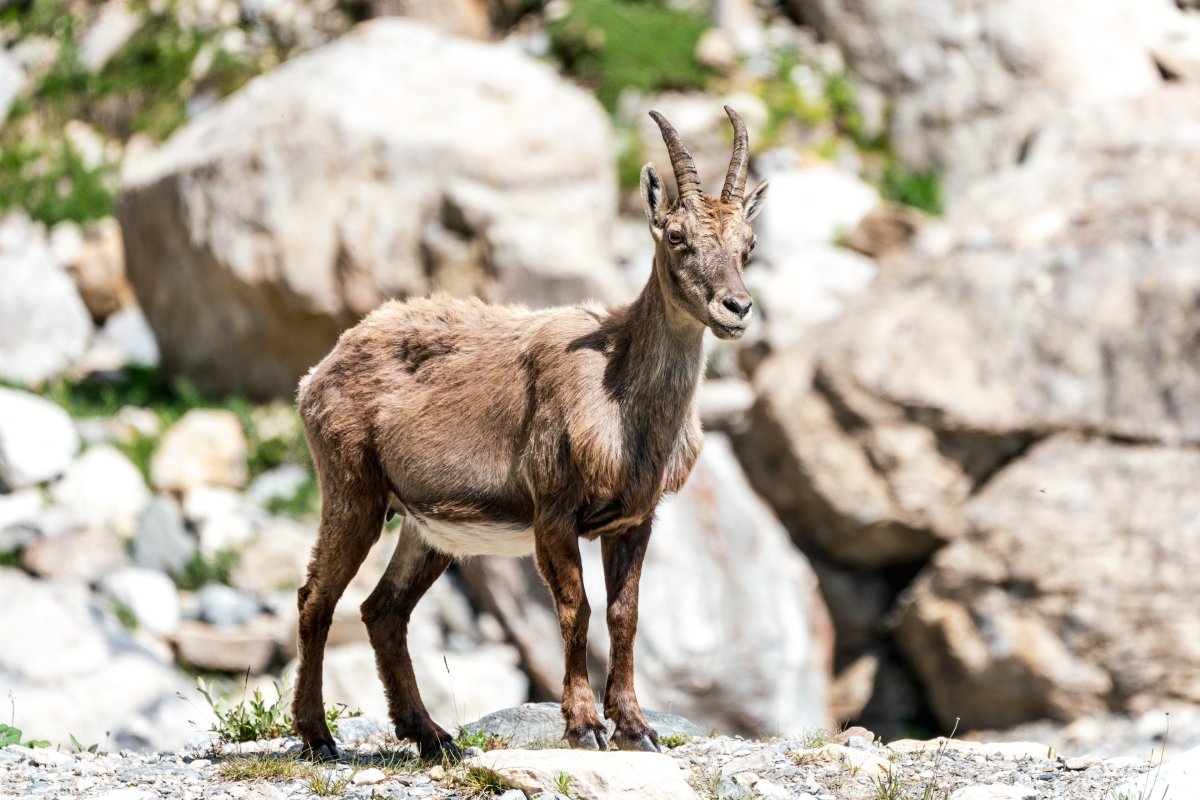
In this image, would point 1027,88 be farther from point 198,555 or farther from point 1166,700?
point 198,555

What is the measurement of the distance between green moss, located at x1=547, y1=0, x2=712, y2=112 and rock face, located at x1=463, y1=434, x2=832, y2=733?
7349 mm

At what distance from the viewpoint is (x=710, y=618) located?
541 inches

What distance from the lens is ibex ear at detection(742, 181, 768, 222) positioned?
7239mm

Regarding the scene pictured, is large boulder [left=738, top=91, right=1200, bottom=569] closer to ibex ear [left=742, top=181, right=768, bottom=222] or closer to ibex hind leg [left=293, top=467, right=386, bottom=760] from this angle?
ibex ear [left=742, top=181, right=768, bottom=222]

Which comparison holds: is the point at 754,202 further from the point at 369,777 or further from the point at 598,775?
the point at 369,777

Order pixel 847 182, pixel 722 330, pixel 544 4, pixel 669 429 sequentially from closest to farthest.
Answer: pixel 722 330 → pixel 669 429 → pixel 847 182 → pixel 544 4

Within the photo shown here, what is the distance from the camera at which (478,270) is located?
1554 centimetres

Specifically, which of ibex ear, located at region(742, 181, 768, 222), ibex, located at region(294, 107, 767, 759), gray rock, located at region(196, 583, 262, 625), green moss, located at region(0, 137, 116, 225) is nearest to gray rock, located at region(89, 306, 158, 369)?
green moss, located at region(0, 137, 116, 225)

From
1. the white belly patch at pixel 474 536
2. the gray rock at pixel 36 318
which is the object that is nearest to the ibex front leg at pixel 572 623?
the white belly patch at pixel 474 536

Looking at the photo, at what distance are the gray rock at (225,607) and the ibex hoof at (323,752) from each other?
749 cm

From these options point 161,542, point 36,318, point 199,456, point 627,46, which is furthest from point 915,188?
point 36,318

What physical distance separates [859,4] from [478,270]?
801 centimetres

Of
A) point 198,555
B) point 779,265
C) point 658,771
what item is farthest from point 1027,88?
point 658,771

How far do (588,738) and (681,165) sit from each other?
265cm
